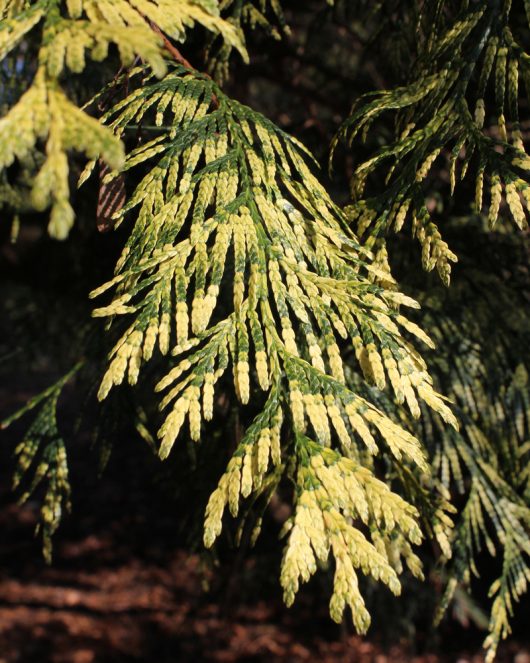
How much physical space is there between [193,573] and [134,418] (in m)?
4.12

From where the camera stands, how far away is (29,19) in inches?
45.9

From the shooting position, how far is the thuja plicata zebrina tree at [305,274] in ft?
3.99

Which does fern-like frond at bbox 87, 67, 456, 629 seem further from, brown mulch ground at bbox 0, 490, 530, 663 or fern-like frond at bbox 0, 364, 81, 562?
brown mulch ground at bbox 0, 490, 530, 663

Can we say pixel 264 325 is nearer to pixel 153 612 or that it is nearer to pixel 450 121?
pixel 450 121

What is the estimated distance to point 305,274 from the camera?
1439 millimetres

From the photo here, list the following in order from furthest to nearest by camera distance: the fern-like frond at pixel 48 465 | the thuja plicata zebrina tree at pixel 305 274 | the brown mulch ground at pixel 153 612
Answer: the brown mulch ground at pixel 153 612, the fern-like frond at pixel 48 465, the thuja plicata zebrina tree at pixel 305 274

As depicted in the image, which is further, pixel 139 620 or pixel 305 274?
pixel 139 620

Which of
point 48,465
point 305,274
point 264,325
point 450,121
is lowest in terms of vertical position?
point 48,465

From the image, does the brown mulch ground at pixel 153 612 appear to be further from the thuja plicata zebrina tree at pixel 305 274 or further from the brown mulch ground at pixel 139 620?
the thuja plicata zebrina tree at pixel 305 274

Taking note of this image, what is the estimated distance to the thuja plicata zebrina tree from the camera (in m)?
1.21

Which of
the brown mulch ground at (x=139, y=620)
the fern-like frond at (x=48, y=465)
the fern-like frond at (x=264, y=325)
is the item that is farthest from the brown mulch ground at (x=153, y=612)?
the fern-like frond at (x=264, y=325)

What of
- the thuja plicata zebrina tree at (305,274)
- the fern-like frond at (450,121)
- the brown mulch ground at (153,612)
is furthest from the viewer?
the brown mulch ground at (153,612)

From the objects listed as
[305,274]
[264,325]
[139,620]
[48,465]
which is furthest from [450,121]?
[139,620]

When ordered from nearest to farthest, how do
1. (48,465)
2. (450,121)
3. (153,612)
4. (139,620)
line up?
(450,121) → (48,465) → (139,620) → (153,612)
